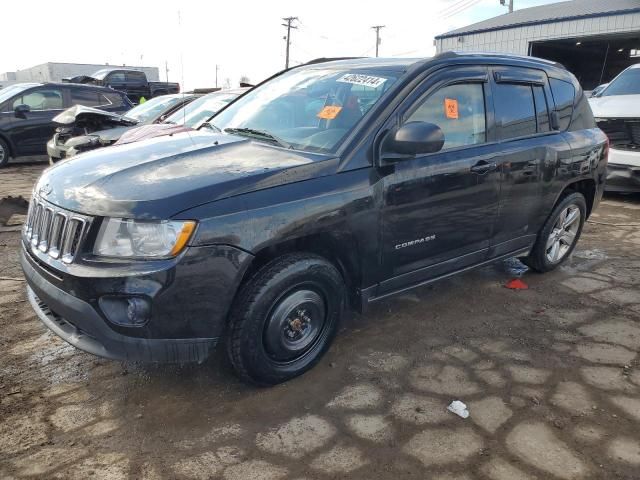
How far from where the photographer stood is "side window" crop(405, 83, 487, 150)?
332 cm

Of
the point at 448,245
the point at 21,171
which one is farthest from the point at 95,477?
the point at 21,171

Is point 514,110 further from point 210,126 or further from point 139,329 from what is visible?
point 139,329

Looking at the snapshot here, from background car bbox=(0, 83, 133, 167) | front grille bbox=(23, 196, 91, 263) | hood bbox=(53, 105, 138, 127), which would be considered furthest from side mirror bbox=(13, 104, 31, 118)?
front grille bbox=(23, 196, 91, 263)

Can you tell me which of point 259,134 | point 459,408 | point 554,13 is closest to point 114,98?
point 259,134

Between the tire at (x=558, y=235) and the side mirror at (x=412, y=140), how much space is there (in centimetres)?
210

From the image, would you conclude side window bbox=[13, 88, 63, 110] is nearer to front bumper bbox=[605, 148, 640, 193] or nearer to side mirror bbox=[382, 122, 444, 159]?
side mirror bbox=[382, 122, 444, 159]

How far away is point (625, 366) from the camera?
3.25m

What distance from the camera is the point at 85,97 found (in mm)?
11320

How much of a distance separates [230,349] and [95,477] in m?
0.82

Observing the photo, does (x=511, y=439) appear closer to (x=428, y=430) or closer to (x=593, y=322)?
(x=428, y=430)

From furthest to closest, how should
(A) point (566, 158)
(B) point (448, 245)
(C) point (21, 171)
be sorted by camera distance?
(C) point (21, 171) → (A) point (566, 158) → (B) point (448, 245)

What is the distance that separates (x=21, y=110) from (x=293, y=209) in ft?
33.1

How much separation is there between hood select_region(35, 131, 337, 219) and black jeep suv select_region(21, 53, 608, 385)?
1 cm

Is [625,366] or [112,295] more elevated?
[112,295]
